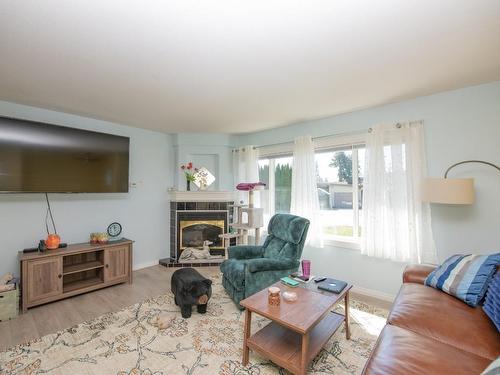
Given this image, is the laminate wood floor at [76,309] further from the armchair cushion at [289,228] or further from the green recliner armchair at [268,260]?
the armchair cushion at [289,228]

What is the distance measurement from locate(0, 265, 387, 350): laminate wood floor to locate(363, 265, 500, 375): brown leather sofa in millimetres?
1190

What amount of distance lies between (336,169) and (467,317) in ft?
7.21

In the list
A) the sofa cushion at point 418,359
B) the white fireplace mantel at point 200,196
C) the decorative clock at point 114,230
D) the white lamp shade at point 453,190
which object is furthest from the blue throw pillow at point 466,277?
the decorative clock at point 114,230

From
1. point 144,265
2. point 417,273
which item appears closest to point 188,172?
point 144,265

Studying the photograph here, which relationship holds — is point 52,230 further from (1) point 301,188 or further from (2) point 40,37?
(1) point 301,188

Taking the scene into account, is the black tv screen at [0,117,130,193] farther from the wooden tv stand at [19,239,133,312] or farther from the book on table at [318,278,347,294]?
the book on table at [318,278,347,294]

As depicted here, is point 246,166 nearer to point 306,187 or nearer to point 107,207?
point 306,187

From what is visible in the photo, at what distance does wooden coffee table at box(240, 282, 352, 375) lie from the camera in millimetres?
1564

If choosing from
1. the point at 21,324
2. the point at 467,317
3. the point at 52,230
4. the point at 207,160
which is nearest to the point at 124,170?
the point at 52,230

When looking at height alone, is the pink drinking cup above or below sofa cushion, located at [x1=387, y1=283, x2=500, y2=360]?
above

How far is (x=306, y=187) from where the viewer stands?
351 centimetres

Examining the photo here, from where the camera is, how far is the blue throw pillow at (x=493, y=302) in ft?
4.73

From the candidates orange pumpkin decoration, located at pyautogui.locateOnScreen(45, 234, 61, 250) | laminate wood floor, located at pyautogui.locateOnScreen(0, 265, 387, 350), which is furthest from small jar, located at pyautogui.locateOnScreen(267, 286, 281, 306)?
orange pumpkin decoration, located at pyautogui.locateOnScreen(45, 234, 61, 250)

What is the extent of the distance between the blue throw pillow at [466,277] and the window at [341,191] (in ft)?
4.08
